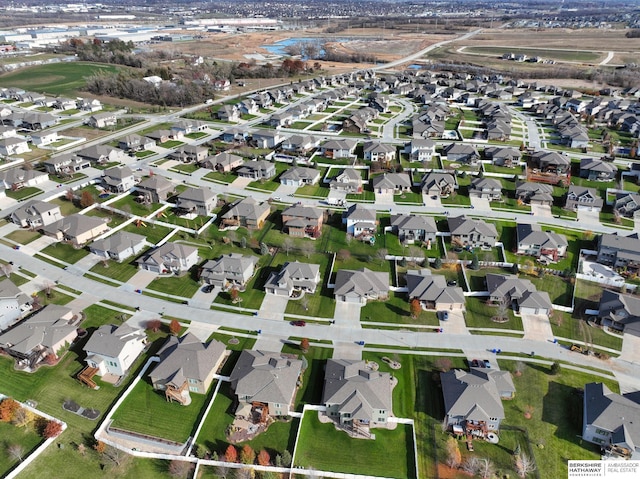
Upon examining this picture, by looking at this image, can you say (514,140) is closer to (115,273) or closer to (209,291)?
(209,291)

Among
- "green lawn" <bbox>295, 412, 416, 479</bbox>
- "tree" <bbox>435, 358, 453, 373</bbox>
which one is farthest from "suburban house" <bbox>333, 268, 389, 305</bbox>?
"green lawn" <bbox>295, 412, 416, 479</bbox>

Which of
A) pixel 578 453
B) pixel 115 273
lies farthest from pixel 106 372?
pixel 578 453

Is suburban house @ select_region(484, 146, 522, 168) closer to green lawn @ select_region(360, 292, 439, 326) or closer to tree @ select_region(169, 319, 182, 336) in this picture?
green lawn @ select_region(360, 292, 439, 326)

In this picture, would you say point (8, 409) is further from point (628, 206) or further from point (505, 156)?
point (505, 156)

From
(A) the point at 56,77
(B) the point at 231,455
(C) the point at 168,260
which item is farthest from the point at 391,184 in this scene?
(A) the point at 56,77

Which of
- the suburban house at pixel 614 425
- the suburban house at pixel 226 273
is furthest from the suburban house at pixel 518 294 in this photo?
the suburban house at pixel 226 273

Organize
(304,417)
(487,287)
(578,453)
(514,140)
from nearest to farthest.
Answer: (578,453)
(304,417)
(487,287)
(514,140)
